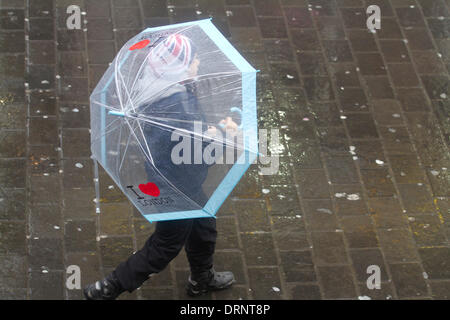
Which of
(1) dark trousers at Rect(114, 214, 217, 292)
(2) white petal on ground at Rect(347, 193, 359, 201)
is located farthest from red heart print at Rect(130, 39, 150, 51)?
(2) white petal on ground at Rect(347, 193, 359, 201)

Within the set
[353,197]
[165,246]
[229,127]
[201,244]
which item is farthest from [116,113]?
[353,197]

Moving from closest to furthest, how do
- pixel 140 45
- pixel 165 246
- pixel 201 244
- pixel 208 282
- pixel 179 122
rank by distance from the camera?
1. pixel 179 122
2. pixel 140 45
3. pixel 165 246
4. pixel 201 244
5. pixel 208 282

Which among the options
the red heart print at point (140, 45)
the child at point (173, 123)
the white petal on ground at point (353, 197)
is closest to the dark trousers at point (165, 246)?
the child at point (173, 123)

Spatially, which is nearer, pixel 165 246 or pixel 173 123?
pixel 173 123

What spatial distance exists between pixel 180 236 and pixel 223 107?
0.89 metres

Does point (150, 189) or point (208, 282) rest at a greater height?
point (150, 189)

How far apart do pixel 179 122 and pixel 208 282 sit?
1.43 m

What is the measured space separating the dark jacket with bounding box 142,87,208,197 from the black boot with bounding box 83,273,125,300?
97 centimetres

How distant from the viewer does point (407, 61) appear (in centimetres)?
681

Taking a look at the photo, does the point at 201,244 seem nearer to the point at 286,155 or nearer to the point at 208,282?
the point at 208,282

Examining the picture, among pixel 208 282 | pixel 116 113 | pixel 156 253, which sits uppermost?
pixel 116 113

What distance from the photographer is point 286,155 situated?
5.91 meters

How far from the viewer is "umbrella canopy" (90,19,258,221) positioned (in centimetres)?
385

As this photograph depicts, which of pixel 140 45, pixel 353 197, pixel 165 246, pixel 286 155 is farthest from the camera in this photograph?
pixel 286 155
